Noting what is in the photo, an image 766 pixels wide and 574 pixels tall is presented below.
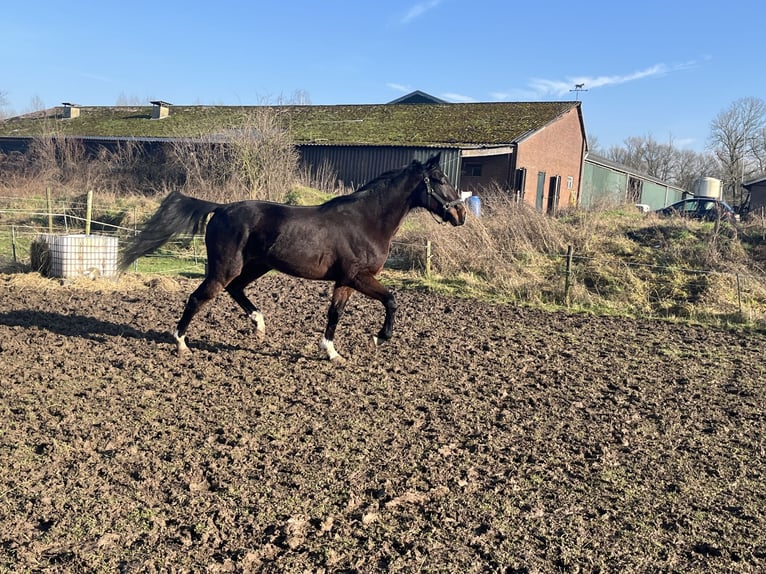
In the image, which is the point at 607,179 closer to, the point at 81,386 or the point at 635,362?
the point at 635,362

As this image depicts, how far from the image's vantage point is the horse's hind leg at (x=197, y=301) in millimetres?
6512

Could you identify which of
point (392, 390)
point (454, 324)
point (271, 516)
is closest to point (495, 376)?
point (392, 390)

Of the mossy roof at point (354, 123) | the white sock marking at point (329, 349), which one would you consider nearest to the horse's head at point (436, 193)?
the white sock marking at point (329, 349)

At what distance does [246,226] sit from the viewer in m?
6.49

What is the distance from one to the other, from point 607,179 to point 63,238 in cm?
3467

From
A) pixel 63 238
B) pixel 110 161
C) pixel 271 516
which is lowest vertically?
pixel 271 516

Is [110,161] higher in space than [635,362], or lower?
higher

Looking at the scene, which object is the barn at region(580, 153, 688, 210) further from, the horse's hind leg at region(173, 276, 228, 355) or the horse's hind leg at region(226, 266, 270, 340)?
the horse's hind leg at region(173, 276, 228, 355)

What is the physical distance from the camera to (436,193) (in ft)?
22.4

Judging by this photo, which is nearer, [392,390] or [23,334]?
[392,390]

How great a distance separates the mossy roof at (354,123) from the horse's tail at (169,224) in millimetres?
14858

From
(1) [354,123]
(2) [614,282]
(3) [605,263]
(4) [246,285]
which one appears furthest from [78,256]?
(1) [354,123]

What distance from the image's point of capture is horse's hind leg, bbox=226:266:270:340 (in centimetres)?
702

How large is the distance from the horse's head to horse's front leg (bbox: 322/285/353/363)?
1328mm
